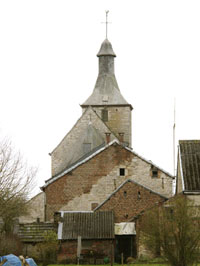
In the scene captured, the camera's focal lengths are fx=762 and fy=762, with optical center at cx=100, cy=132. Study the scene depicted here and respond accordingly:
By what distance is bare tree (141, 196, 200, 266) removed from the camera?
24.3 metres

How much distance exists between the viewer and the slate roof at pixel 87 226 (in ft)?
128

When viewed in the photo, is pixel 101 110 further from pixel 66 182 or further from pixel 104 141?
pixel 66 182

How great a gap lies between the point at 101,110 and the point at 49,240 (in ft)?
99.0

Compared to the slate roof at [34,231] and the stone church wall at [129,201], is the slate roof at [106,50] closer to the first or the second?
the stone church wall at [129,201]

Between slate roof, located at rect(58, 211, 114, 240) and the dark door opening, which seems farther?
the dark door opening

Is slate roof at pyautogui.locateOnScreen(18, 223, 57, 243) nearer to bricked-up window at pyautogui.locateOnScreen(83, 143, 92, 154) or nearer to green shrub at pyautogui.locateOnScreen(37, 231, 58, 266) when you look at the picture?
green shrub at pyautogui.locateOnScreen(37, 231, 58, 266)

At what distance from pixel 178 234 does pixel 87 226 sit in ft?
52.3

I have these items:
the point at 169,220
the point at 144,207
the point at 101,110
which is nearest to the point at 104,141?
the point at 101,110

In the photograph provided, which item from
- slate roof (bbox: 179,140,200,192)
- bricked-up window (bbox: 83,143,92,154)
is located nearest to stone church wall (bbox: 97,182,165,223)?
slate roof (bbox: 179,140,200,192)

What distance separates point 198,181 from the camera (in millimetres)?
39250

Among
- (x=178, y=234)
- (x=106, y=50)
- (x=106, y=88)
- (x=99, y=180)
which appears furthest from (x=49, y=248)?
(x=106, y=50)

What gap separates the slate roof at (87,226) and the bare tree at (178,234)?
1357 centimetres

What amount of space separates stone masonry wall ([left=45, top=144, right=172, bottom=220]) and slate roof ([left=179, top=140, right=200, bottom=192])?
21.2ft

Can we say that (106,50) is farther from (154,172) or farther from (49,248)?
(49,248)
